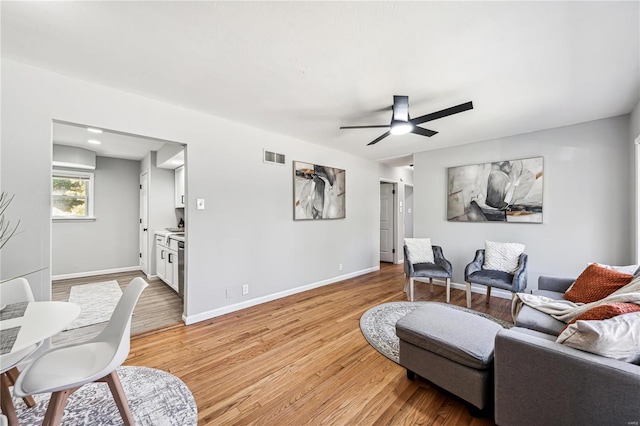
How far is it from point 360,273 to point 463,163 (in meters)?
2.74

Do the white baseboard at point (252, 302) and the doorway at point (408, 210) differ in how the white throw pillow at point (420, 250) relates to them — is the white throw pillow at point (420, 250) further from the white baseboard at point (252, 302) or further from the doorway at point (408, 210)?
the doorway at point (408, 210)

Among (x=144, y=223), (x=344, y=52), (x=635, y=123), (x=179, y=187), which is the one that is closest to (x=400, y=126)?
(x=344, y=52)

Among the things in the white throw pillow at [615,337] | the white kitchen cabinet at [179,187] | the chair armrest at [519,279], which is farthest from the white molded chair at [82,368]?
the chair armrest at [519,279]

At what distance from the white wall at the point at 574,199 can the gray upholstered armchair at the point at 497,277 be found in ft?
1.83

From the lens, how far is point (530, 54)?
1781 millimetres

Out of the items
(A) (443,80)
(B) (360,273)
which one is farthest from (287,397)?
(B) (360,273)

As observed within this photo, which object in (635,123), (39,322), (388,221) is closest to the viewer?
(39,322)

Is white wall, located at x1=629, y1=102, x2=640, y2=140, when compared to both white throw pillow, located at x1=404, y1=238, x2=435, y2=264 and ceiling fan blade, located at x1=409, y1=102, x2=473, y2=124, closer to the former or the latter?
ceiling fan blade, located at x1=409, y1=102, x2=473, y2=124

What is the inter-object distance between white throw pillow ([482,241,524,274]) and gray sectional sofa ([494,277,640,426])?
7.38 feet

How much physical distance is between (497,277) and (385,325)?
162 centimetres

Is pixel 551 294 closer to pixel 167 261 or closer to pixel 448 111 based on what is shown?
pixel 448 111

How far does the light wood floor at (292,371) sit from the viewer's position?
5.11ft

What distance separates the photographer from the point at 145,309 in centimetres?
321

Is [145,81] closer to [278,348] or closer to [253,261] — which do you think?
[253,261]
